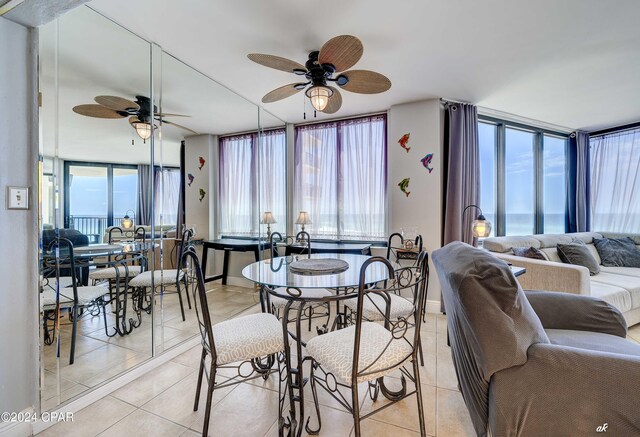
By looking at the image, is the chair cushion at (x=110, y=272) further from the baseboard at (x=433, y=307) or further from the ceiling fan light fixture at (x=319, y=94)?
the baseboard at (x=433, y=307)

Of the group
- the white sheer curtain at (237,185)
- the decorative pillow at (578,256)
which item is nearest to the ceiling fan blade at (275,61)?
the white sheer curtain at (237,185)

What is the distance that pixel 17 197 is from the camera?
4.80 feet

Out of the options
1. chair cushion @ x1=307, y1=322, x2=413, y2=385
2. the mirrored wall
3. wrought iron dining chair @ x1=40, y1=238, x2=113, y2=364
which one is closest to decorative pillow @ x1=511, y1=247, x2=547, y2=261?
chair cushion @ x1=307, y1=322, x2=413, y2=385

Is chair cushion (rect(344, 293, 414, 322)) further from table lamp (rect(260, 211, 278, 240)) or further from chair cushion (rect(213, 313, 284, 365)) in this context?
table lamp (rect(260, 211, 278, 240))

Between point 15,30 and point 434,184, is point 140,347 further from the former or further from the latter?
point 434,184

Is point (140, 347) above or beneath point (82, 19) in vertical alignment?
beneath

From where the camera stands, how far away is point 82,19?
1839 millimetres

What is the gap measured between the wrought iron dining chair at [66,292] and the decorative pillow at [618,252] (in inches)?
218

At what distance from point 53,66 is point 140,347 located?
2005mm

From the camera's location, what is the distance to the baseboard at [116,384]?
1611 mm

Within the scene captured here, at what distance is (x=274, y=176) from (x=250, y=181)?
1.38 feet

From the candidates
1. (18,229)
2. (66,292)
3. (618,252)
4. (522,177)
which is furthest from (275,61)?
(618,252)

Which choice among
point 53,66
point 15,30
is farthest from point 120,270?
point 15,30

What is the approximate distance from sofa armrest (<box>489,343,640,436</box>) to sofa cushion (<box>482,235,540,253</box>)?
2372 mm
